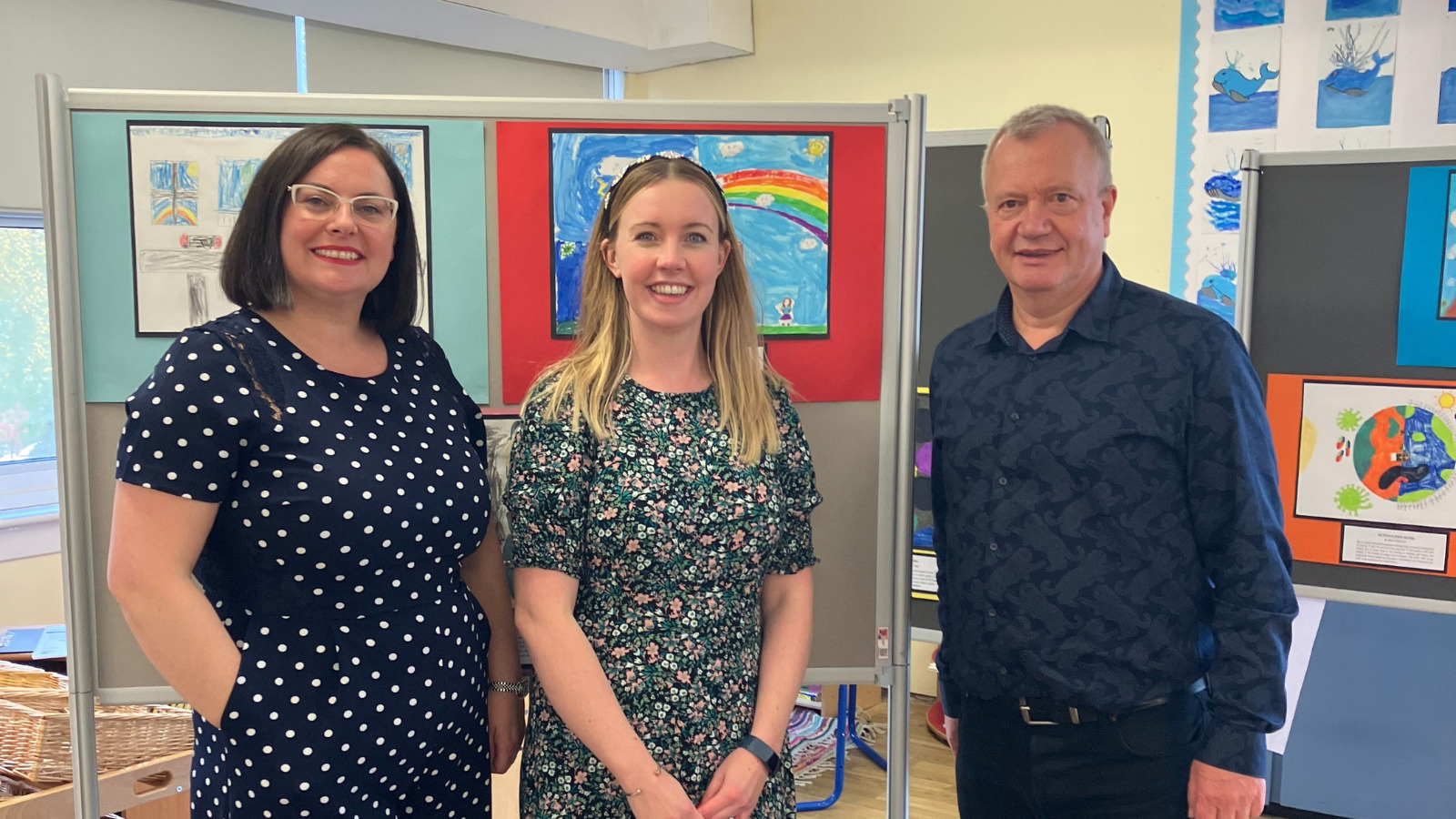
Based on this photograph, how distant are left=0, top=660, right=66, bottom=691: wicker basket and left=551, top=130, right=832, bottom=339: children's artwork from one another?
65.3 inches

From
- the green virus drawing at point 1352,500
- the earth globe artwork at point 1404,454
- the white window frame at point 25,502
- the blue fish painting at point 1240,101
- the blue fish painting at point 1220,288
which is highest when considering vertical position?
the blue fish painting at point 1240,101

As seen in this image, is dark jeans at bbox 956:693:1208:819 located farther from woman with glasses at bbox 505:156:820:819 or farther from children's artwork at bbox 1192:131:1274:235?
children's artwork at bbox 1192:131:1274:235

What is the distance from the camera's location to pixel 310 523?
1.22 metres

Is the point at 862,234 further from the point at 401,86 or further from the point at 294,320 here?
the point at 401,86

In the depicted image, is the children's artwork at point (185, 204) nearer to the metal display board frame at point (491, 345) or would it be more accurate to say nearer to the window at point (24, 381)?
the metal display board frame at point (491, 345)

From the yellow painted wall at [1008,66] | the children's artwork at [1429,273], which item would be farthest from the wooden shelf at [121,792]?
the yellow painted wall at [1008,66]

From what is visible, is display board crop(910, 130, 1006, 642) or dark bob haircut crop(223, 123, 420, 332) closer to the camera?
dark bob haircut crop(223, 123, 420, 332)

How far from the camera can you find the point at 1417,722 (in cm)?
294

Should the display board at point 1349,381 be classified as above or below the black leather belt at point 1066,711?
above

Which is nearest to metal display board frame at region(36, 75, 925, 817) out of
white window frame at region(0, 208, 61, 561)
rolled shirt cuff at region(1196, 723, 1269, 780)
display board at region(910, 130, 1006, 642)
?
rolled shirt cuff at region(1196, 723, 1269, 780)

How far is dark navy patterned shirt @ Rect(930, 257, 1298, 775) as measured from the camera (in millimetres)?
1420

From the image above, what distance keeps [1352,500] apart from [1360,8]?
1764 mm

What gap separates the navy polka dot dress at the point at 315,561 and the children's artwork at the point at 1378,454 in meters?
2.01

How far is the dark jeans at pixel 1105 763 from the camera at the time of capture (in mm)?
1485
